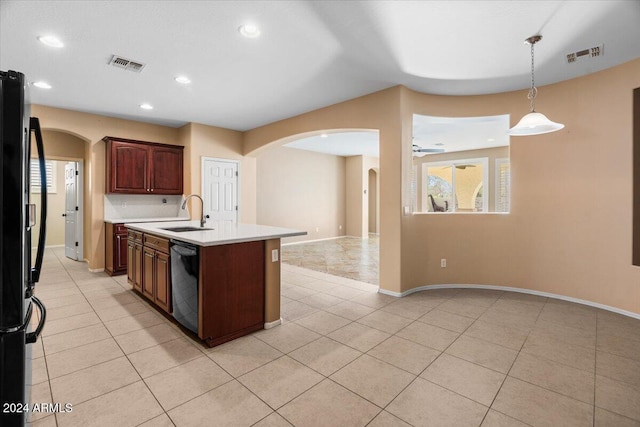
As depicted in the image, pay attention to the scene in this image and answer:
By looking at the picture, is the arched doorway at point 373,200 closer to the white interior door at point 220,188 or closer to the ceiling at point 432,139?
the ceiling at point 432,139

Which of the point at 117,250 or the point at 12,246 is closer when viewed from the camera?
the point at 12,246

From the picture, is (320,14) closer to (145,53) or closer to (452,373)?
(145,53)

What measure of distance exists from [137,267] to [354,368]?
3062 mm

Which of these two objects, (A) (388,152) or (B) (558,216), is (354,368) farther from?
(B) (558,216)

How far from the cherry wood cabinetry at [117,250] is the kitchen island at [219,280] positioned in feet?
7.46

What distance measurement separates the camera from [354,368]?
2.29 metres

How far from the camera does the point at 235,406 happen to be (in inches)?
73.2

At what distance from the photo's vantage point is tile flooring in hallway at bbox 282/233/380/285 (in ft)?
17.7

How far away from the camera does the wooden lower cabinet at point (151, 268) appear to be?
10.2 ft

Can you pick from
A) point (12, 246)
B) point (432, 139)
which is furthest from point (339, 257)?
point (12, 246)

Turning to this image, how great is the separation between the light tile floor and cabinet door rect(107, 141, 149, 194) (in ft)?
7.53

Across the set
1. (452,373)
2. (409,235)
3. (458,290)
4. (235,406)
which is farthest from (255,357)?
(458,290)

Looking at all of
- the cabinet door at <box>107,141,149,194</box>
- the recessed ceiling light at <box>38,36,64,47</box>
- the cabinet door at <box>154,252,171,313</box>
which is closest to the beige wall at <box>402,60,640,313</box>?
the cabinet door at <box>154,252,171,313</box>

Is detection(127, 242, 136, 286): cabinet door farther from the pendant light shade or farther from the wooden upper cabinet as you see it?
the pendant light shade
